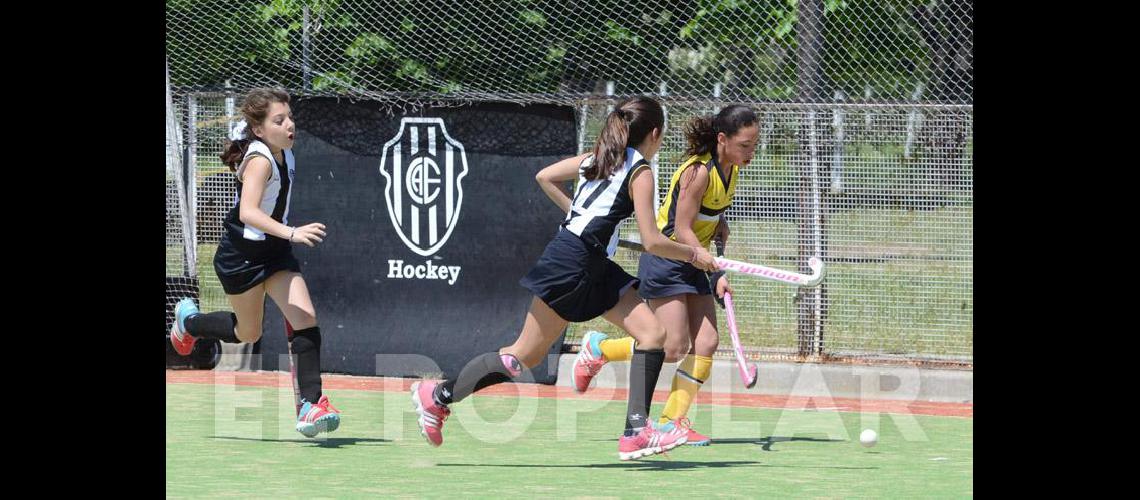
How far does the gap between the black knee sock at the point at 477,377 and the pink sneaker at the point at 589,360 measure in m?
0.76

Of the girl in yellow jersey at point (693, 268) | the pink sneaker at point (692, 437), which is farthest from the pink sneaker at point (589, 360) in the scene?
the pink sneaker at point (692, 437)

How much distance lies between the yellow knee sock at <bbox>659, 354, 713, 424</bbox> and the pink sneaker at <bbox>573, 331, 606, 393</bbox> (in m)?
0.42

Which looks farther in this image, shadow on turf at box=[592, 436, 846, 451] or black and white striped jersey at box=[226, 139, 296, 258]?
shadow on turf at box=[592, 436, 846, 451]

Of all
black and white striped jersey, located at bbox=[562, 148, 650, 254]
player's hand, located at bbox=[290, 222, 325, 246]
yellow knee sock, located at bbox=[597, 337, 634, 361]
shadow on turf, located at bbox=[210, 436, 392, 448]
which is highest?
black and white striped jersey, located at bbox=[562, 148, 650, 254]

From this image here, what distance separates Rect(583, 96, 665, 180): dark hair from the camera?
7.54 m

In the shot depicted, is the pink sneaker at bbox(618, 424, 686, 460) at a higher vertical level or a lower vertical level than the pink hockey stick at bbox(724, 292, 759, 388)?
lower

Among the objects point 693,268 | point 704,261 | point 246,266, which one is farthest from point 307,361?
point 704,261

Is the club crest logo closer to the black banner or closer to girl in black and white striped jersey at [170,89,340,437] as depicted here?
the black banner

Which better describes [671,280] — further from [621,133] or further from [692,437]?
[621,133]

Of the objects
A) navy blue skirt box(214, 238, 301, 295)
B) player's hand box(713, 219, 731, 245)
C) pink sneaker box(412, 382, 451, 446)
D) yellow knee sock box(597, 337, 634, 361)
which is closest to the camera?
pink sneaker box(412, 382, 451, 446)

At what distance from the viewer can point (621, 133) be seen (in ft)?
24.8

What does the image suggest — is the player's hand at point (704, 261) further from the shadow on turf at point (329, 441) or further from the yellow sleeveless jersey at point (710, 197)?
the shadow on turf at point (329, 441)

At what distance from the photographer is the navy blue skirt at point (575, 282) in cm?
744

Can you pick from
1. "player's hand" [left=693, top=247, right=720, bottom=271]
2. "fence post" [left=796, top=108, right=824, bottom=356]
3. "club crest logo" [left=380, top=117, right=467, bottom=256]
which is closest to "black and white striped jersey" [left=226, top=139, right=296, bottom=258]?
"player's hand" [left=693, top=247, right=720, bottom=271]
